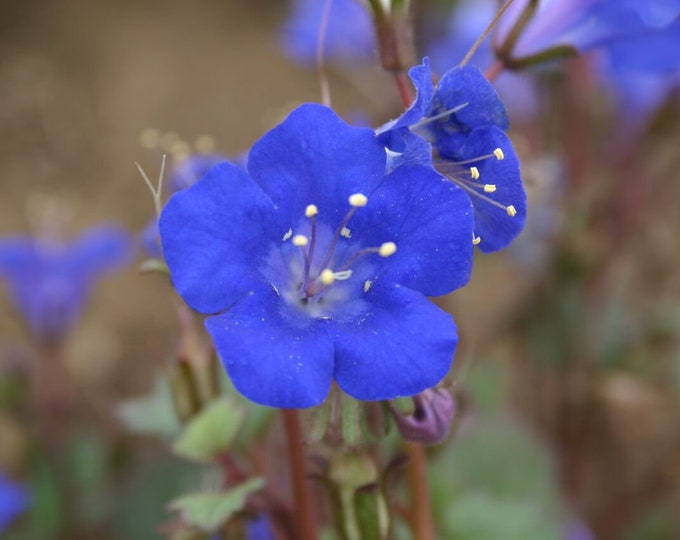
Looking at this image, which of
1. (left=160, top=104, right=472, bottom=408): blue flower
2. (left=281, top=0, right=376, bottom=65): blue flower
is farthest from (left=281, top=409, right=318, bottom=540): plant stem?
(left=281, top=0, right=376, bottom=65): blue flower

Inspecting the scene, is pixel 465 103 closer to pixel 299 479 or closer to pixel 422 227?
pixel 422 227

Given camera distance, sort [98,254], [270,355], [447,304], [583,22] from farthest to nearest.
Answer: [98,254] → [447,304] → [583,22] → [270,355]

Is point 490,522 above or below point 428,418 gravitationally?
below

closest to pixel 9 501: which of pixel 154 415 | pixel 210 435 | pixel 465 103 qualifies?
pixel 154 415

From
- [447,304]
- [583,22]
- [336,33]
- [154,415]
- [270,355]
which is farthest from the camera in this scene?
[336,33]

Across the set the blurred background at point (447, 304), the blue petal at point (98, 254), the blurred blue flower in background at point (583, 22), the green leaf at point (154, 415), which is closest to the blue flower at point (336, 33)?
the blurred background at point (447, 304)

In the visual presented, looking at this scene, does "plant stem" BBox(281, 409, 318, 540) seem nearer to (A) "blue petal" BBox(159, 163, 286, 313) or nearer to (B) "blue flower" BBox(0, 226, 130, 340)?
(A) "blue petal" BBox(159, 163, 286, 313)

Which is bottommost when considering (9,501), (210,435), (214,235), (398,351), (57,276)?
(9,501)

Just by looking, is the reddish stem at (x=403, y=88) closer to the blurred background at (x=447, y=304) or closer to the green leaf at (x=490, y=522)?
the blurred background at (x=447, y=304)
